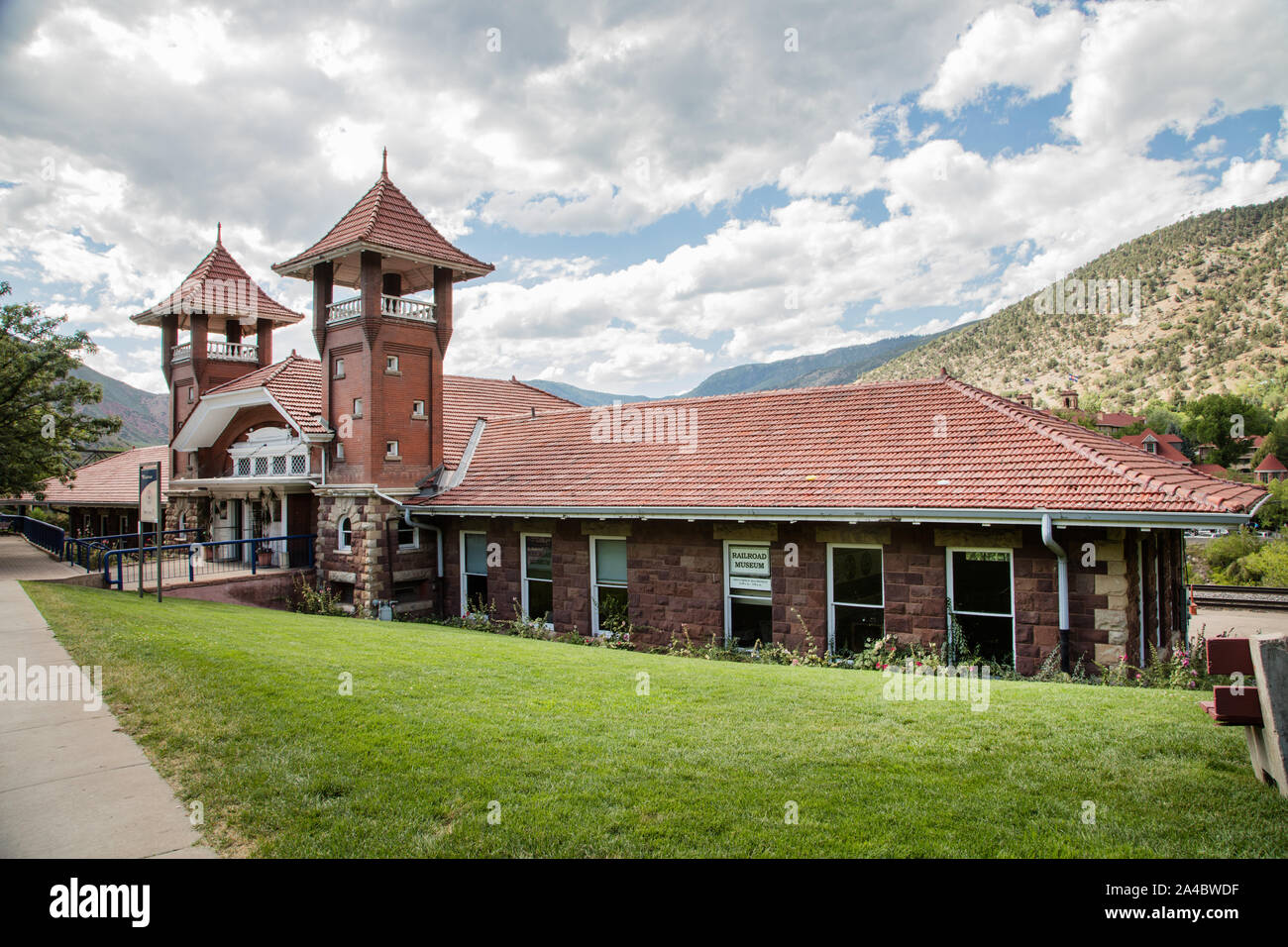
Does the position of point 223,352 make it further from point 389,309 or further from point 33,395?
point 389,309

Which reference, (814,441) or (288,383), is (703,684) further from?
(288,383)

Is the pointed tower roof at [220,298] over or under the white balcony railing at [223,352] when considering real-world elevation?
over

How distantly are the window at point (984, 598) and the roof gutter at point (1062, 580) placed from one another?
685mm

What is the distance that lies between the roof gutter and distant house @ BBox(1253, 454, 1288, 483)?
8863 cm

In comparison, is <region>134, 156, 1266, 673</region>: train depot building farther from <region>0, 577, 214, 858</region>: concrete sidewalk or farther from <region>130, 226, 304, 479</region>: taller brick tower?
<region>0, 577, 214, 858</region>: concrete sidewalk

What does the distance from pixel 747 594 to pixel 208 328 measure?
88.6 feet

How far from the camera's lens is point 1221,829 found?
4.36 metres

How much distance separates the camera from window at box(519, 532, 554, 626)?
1722cm

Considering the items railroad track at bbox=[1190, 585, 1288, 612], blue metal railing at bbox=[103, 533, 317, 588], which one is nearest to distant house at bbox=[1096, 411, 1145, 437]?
railroad track at bbox=[1190, 585, 1288, 612]

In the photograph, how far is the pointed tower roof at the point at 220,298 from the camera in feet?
93.9

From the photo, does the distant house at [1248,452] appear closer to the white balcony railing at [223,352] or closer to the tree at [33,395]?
the white balcony railing at [223,352]

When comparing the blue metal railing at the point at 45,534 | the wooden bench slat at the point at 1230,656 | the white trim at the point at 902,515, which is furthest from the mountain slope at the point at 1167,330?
the wooden bench slat at the point at 1230,656
